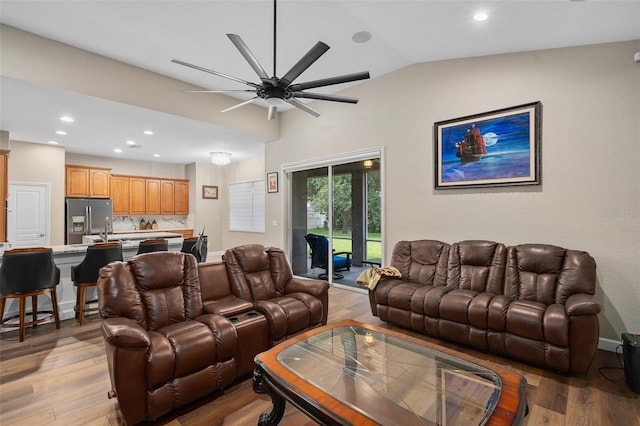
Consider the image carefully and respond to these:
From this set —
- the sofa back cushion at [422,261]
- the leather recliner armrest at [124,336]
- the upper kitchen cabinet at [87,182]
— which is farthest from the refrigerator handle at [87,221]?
the sofa back cushion at [422,261]

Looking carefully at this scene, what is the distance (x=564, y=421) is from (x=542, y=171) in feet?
8.35

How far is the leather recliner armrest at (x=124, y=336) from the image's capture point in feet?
6.12

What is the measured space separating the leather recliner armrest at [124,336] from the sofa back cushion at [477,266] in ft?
10.7

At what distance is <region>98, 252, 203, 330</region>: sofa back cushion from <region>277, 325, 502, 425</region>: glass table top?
1.17m

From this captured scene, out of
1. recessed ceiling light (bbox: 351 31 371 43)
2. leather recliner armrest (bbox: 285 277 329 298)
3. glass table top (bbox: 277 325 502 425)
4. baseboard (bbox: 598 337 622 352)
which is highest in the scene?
recessed ceiling light (bbox: 351 31 371 43)

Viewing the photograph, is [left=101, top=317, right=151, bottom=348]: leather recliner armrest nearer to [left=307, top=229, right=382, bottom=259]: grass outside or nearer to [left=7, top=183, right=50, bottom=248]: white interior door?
[left=307, top=229, right=382, bottom=259]: grass outside

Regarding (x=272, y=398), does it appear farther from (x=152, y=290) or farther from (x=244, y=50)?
(x=244, y=50)

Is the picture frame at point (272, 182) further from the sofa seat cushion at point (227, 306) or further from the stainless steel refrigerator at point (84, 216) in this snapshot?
the sofa seat cushion at point (227, 306)

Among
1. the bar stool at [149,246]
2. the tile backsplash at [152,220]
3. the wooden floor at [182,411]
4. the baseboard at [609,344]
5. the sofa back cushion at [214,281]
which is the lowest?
the wooden floor at [182,411]

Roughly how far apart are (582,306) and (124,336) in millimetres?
3488

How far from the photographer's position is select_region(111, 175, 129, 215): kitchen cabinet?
25.5ft

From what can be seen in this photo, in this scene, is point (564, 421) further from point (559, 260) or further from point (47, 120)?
point (47, 120)

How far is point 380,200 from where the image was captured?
16.1ft

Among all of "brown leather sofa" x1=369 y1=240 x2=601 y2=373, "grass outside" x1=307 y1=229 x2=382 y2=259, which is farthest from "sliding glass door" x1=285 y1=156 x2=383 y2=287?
"brown leather sofa" x1=369 y1=240 x2=601 y2=373
